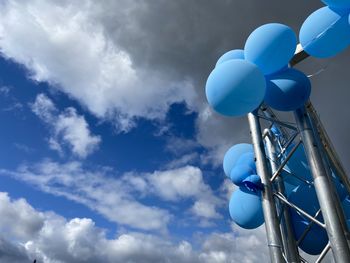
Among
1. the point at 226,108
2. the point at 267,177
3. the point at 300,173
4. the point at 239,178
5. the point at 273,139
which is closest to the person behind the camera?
the point at 226,108

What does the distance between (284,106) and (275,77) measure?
0.47 m

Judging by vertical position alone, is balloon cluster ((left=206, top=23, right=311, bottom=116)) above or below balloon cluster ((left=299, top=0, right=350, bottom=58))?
below

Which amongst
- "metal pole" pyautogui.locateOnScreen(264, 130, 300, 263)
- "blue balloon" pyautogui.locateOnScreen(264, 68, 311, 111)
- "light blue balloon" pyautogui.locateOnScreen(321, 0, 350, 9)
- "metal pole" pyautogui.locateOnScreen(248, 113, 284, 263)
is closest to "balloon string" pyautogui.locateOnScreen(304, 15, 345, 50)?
"light blue balloon" pyautogui.locateOnScreen(321, 0, 350, 9)

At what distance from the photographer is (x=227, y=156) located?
17.9 ft

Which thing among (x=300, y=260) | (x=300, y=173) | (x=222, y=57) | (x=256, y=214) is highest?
(x=222, y=57)

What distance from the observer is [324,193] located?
337 cm

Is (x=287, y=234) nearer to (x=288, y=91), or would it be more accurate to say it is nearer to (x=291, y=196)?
(x=291, y=196)

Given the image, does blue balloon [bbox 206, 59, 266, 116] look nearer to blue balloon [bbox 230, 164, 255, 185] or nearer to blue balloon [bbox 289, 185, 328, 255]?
blue balloon [bbox 230, 164, 255, 185]

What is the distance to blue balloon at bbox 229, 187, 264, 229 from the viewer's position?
456cm

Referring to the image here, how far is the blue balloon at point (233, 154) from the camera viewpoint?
17.3 ft

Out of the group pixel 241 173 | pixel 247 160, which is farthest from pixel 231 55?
pixel 241 173

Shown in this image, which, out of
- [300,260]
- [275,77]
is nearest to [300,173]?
[300,260]

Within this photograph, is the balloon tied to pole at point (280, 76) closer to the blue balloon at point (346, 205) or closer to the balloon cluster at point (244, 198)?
the balloon cluster at point (244, 198)

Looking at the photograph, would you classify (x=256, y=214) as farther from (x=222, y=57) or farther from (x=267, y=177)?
(x=222, y=57)
